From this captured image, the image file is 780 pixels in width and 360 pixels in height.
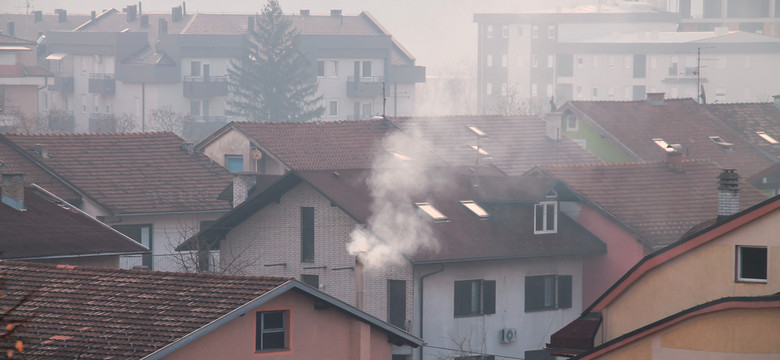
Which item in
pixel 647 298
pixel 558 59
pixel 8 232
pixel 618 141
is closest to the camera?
pixel 647 298

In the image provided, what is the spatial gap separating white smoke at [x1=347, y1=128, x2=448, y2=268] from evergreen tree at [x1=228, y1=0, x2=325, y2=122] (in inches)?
2505

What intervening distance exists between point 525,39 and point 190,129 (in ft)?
161

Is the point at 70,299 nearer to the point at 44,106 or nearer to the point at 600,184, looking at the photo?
the point at 600,184

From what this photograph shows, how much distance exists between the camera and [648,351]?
20.1 metres

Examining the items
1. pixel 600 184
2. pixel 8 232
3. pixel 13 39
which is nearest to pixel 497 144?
pixel 600 184

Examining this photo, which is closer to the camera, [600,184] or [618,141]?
[600,184]

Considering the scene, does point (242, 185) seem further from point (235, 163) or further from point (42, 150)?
point (235, 163)

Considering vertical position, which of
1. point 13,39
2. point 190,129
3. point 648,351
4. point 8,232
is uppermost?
point 13,39

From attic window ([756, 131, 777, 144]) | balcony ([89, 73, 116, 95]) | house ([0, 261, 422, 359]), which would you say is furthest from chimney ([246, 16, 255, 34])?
house ([0, 261, 422, 359])

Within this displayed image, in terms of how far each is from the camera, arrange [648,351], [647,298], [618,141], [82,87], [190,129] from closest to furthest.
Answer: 1. [648,351]
2. [647,298]
3. [618,141]
4. [190,129]
5. [82,87]

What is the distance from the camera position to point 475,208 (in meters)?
36.5

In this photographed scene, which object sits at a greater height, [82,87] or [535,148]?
[82,87]

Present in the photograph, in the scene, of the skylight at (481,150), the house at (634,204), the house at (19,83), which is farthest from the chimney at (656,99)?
the house at (19,83)

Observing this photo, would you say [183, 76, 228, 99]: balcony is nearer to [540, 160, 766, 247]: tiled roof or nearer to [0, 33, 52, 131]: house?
[0, 33, 52, 131]: house
